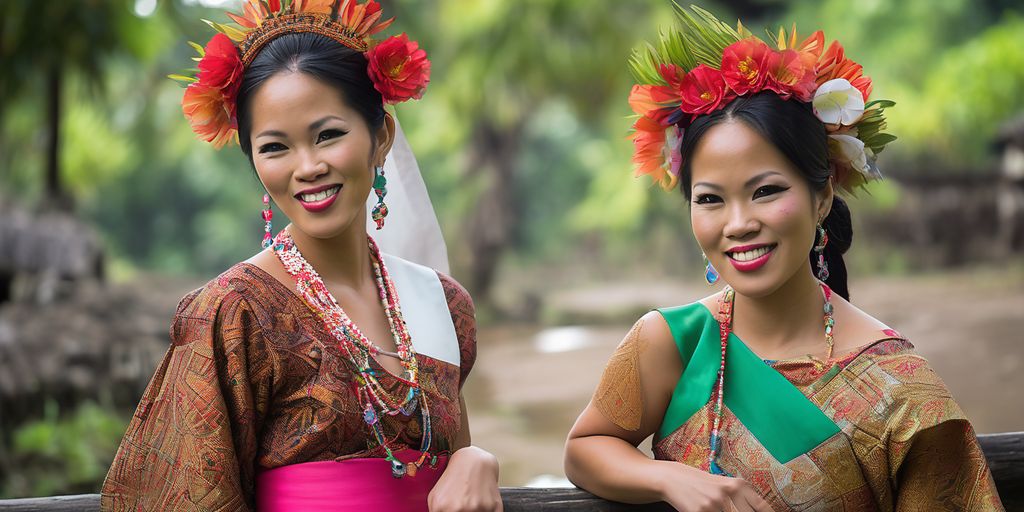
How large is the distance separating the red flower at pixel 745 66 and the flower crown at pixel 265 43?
554 mm

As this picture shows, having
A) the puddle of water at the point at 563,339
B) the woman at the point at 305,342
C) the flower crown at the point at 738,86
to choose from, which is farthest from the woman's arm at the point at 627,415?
the puddle of water at the point at 563,339

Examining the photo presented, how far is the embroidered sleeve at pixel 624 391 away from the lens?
1.87 meters

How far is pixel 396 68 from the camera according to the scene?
186 centimetres

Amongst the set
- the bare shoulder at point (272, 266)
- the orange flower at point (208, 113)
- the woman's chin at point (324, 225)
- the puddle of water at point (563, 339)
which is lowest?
the puddle of water at point (563, 339)

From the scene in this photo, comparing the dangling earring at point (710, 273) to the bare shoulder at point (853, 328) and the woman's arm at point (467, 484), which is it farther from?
the woman's arm at point (467, 484)

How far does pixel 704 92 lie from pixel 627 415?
59cm

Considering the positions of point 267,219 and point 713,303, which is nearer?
point 267,219

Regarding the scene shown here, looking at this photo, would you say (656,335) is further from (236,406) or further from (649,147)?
(236,406)

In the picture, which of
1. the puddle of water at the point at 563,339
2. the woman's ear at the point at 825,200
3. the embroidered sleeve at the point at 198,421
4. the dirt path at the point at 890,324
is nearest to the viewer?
the embroidered sleeve at the point at 198,421

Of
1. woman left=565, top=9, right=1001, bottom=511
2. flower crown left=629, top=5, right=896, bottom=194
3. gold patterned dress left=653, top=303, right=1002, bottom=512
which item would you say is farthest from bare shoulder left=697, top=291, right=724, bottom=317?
A: flower crown left=629, top=5, right=896, bottom=194

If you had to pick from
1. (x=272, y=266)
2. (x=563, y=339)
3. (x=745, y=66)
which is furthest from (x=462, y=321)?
(x=563, y=339)

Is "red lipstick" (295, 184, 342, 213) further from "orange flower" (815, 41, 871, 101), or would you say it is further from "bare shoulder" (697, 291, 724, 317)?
"orange flower" (815, 41, 871, 101)

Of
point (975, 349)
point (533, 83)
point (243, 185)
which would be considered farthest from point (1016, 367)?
point (243, 185)

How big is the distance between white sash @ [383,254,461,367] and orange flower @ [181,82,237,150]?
38 cm
